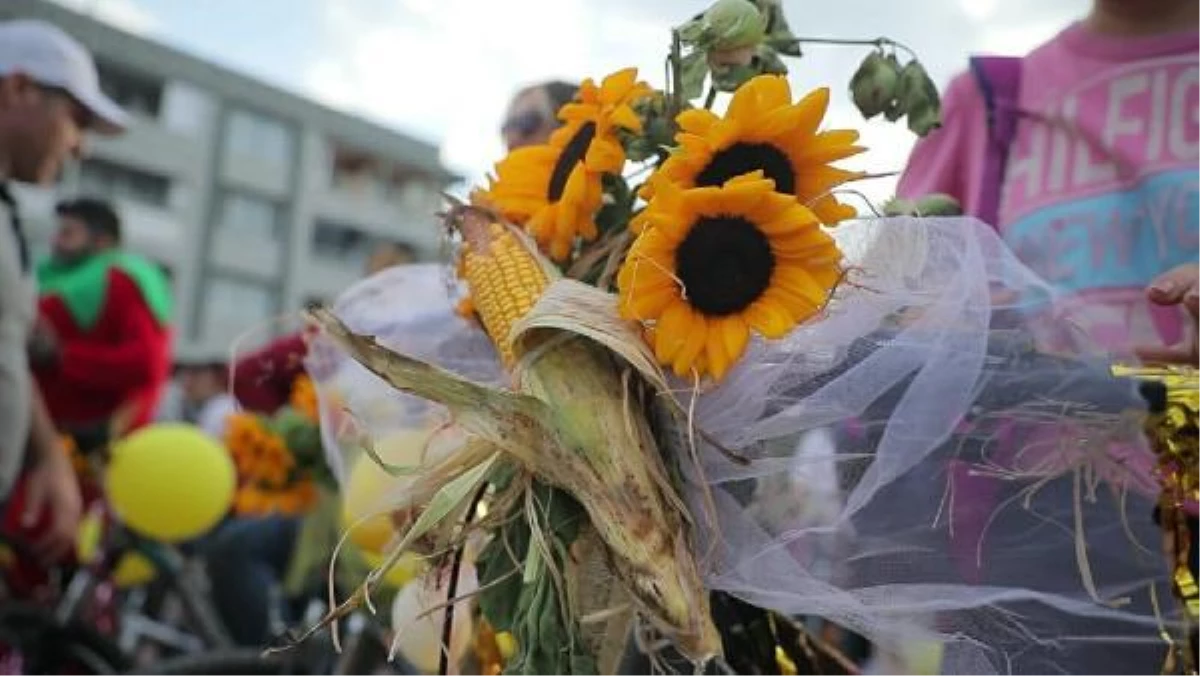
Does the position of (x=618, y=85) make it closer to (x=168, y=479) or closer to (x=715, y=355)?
(x=715, y=355)

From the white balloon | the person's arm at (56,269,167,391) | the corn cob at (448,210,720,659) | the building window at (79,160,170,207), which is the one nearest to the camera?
the corn cob at (448,210,720,659)

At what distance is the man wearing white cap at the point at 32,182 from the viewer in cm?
231

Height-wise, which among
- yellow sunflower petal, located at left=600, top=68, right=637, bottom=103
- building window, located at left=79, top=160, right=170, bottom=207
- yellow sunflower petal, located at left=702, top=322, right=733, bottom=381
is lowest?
yellow sunflower petal, located at left=702, top=322, right=733, bottom=381

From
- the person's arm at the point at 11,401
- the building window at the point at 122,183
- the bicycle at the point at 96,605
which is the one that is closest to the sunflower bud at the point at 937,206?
the person's arm at the point at 11,401

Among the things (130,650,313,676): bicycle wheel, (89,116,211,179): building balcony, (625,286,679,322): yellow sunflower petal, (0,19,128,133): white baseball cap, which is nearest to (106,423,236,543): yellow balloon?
(130,650,313,676): bicycle wheel

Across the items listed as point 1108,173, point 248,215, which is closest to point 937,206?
point 1108,173

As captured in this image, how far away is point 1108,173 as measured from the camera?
1.24 m

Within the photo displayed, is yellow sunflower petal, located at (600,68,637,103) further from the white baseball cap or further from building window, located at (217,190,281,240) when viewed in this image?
building window, located at (217,190,281,240)

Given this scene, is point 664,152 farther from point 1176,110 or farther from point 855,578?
point 1176,110

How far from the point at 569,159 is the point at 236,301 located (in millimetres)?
31557

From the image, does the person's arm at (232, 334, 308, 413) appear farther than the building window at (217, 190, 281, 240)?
No

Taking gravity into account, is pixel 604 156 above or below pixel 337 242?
above

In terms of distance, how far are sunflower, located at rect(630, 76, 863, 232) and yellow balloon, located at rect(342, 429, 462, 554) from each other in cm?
37

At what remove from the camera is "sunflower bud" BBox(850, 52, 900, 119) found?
42.0 inches
